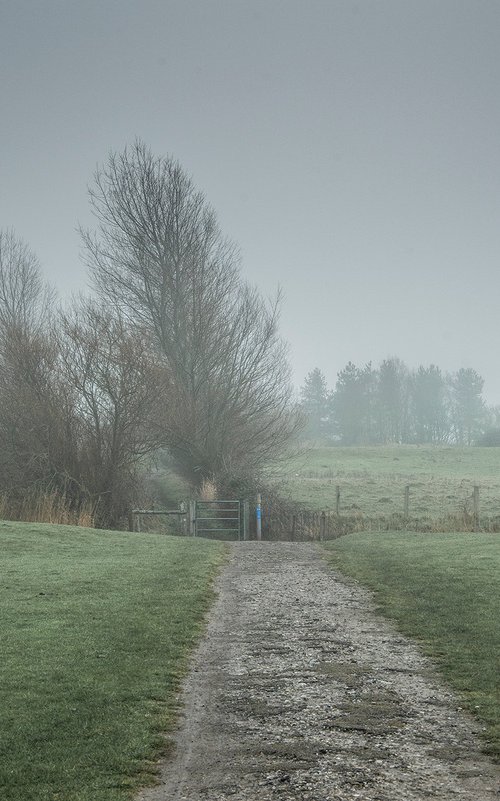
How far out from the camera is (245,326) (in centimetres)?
3869

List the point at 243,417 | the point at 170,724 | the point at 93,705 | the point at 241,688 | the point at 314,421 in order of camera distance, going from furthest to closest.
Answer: the point at 314,421 < the point at 243,417 < the point at 241,688 < the point at 93,705 < the point at 170,724

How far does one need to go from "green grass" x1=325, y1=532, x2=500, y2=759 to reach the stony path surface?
0.30 metres

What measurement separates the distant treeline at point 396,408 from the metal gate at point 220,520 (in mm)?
90714

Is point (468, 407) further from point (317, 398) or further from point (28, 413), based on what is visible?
point (28, 413)

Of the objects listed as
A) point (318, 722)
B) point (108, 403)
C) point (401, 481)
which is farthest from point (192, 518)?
point (401, 481)

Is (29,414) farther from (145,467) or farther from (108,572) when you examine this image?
(108,572)

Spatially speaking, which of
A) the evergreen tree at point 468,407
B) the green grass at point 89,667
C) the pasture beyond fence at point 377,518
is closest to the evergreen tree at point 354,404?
the evergreen tree at point 468,407

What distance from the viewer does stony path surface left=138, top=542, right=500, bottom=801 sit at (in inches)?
206

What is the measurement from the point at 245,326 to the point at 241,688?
3167 centimetres

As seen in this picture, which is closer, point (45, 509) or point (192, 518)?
point (45, 509)

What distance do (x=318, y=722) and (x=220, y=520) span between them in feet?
88.7

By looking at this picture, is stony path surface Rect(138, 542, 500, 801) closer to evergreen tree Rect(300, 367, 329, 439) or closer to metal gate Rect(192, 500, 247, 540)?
metal gate Rect(192, 500, 247, 540)

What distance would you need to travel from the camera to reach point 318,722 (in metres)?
6.51

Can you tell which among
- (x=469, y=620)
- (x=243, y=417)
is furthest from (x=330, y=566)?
(x=243, y=417)
